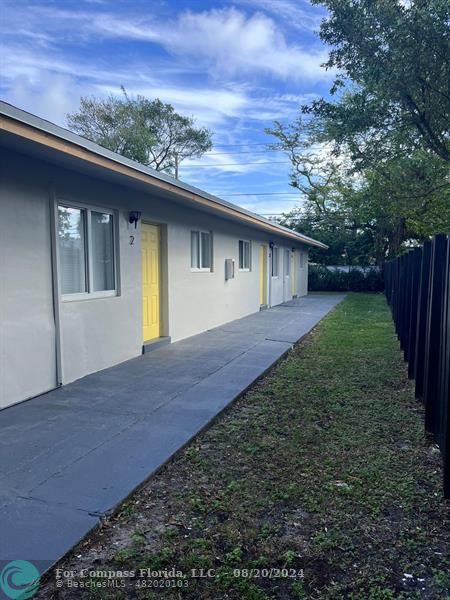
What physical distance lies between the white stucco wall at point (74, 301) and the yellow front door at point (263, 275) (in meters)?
5.10

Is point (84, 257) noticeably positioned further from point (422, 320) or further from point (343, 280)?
point (343, 280)

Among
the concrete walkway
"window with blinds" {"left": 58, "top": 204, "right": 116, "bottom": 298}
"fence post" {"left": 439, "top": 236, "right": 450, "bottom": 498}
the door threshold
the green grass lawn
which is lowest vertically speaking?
the green grass lawn

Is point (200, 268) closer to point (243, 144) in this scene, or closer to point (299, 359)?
point (299, 359)

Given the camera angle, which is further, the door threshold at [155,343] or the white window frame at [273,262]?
the white window frame at [273,262]

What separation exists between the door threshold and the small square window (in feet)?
16.7

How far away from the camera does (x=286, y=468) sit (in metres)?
3.38

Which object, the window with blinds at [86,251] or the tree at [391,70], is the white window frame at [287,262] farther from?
the window with blinds at [86,251]

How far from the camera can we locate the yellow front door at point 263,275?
14759 millimetres

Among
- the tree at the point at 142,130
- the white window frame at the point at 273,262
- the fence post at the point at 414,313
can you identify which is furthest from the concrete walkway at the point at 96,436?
the tree at the point at 142,130

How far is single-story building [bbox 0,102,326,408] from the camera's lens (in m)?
4.55

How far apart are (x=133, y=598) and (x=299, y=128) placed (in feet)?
96.4

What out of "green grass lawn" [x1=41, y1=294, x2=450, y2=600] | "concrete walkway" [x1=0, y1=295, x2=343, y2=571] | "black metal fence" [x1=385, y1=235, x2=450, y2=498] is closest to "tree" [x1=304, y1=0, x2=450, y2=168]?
"black metal fence" [x1=385, y1=235, x2=450, y2=498]

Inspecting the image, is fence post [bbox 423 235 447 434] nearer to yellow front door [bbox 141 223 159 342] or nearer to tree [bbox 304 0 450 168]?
tree [bbox 304 0 450 168]

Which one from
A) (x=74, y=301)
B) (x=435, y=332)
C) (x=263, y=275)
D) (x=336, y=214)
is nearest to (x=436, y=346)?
(x=435, y=332)
